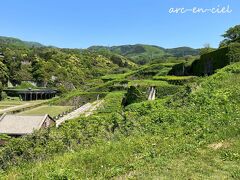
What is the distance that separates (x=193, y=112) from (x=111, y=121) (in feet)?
10.5

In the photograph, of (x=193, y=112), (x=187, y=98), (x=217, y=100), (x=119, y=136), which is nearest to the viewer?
(x=119, y=136)

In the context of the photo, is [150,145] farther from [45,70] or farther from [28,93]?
[45,70]

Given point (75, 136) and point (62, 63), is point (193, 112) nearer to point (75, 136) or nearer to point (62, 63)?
point (75, 136)

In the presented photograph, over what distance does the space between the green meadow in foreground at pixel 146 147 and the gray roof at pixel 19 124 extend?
1816 cm

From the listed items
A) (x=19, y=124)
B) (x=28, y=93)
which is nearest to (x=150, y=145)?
(x=19, y=124)

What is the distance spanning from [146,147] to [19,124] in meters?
24.3

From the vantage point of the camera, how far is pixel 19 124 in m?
33.0

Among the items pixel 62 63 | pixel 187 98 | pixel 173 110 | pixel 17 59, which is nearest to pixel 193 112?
pixel 173 110

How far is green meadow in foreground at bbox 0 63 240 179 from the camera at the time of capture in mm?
8734

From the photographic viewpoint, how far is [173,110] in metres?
15.1

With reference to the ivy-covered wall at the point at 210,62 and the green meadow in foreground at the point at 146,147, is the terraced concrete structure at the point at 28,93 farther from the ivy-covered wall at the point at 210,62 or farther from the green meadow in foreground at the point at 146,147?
the green meadow in foreground at the point at 146,147

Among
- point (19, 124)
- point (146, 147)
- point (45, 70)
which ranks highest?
point (45, 70)

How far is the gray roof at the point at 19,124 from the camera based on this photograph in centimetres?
3212

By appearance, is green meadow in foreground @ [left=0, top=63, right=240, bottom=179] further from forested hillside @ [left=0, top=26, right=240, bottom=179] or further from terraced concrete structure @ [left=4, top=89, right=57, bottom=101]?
terraced concrete structure @ [left=4, top=89, right=57, bottom=101]
